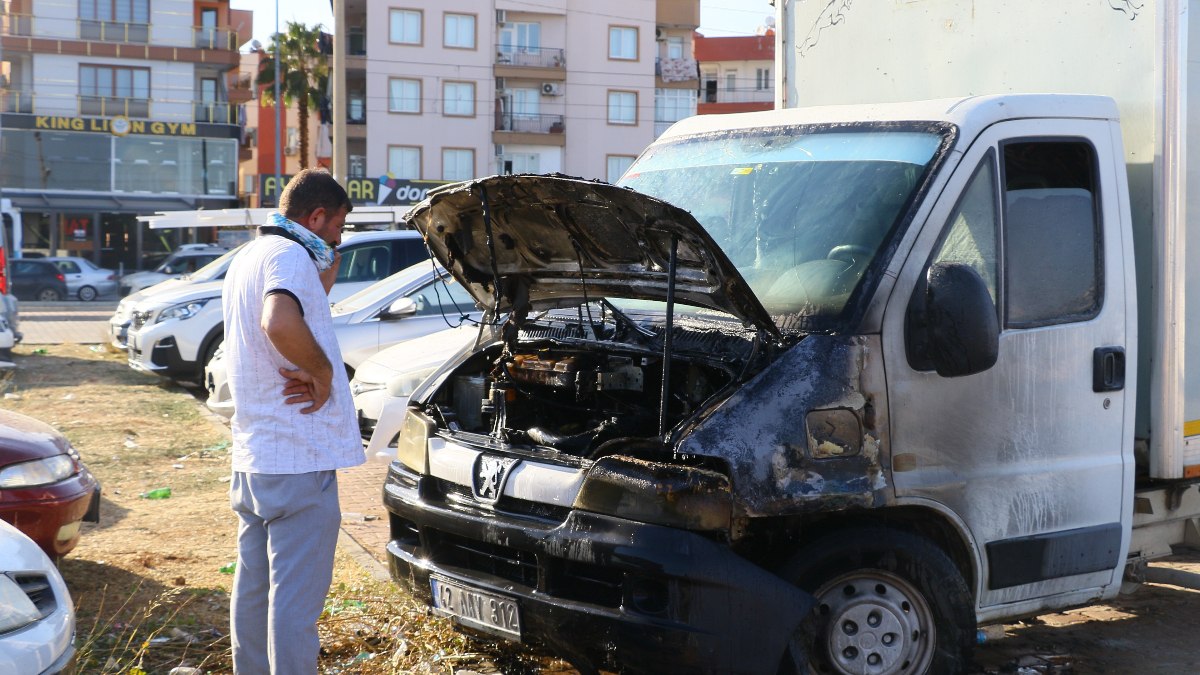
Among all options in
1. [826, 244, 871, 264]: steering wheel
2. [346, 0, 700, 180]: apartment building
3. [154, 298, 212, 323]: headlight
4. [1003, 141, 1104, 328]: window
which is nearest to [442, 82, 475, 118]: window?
[346, 0, 700, 180]: apartment building

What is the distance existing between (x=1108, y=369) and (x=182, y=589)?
4.38 m

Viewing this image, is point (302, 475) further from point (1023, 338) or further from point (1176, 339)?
point (1176, 339)

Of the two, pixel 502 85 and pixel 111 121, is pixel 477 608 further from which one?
pixel 502 85

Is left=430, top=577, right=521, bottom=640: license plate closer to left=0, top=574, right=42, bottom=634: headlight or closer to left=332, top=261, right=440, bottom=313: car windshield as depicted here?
left=0, top=574, right=42, bottom=634: headlight

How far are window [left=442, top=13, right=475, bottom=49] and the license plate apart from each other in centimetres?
A: 5042

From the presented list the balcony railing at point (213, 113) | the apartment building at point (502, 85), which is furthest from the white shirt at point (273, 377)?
the apartment building at point (502, 85)

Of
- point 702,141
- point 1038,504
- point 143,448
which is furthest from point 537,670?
point 143,448

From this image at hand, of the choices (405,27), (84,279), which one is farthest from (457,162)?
(84,279)

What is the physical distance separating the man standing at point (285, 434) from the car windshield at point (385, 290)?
21.8 ft

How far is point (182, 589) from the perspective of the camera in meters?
6.07

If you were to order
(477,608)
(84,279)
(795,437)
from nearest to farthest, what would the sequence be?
(795,437), (477,608), (84,279)

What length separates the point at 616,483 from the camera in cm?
406

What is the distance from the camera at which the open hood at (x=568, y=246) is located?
13.7 ft

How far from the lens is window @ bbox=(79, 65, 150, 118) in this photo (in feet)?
155
